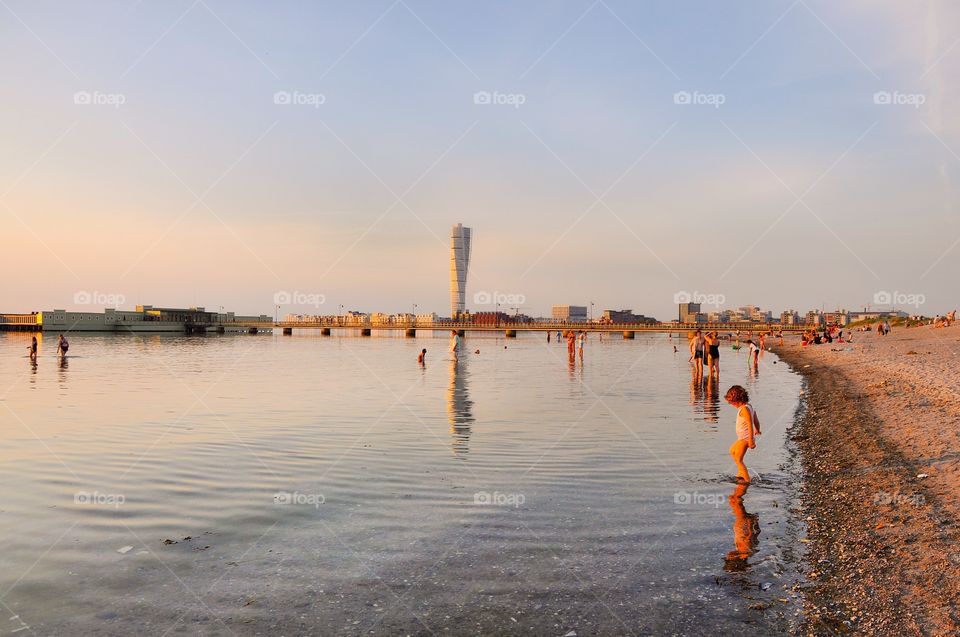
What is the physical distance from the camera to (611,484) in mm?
10750

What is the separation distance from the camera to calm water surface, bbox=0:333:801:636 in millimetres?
5770

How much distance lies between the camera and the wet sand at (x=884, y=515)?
5688mm

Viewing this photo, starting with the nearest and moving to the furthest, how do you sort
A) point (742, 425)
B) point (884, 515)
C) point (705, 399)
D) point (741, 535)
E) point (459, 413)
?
point (741, 535) → point (884, 515) → point (742, 425) → point (459, 413) → point (705, 399)

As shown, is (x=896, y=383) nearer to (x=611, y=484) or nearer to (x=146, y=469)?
(x=611, y=484)

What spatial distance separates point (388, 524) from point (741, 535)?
15.3 ft

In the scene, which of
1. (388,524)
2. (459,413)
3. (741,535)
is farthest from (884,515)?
(459,413)

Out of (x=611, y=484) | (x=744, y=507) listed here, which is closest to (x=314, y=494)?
(x=611, y=484)

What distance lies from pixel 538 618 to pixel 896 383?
22935mm

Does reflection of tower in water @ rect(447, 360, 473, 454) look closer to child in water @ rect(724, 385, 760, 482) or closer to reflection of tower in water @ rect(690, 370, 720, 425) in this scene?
child in water @ rect(724, 385, 760, 482)

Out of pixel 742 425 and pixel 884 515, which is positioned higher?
pixel 742 425

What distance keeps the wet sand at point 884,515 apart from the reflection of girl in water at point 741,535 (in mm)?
633

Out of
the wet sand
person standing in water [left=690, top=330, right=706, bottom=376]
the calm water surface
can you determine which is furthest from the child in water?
person standing in water [left=690, top=330, right=706, bottom=376]

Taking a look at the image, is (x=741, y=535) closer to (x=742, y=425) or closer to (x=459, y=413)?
(x=742, y=425)

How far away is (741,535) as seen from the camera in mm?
7988
